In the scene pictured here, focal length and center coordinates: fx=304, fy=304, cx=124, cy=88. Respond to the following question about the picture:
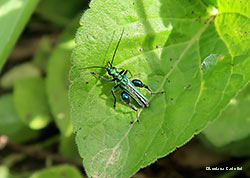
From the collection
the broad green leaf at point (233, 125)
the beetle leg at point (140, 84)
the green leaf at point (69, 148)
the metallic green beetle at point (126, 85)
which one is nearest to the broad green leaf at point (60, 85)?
the green leaf at point (69, 148)

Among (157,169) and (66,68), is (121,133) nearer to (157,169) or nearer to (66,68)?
(66,68)

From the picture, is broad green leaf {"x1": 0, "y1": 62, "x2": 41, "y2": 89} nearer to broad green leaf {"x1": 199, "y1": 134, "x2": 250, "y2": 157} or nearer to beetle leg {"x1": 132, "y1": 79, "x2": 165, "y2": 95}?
beetle leg {"x1": 132, "y1": 79, "x2": 165, "y2": 95}

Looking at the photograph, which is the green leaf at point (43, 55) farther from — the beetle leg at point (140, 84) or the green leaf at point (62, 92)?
the beetle leg at point (140, 84)

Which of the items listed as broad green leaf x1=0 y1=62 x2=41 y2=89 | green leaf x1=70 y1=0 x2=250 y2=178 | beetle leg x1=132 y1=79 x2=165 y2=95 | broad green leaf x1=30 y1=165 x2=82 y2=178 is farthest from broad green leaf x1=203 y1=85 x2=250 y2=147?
broad green leaf x1=0 y1=62 x2=41 y2=89

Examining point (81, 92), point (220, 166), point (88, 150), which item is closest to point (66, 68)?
point (81, 92)

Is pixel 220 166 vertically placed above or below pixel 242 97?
below

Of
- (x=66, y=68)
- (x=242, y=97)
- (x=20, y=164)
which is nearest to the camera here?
(x=242, y=97)

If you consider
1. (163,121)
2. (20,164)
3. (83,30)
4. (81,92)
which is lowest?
(20,164)

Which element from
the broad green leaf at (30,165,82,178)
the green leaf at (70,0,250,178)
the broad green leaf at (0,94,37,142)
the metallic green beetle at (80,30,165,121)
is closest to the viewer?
the green leaf at (70,0,250,178)
